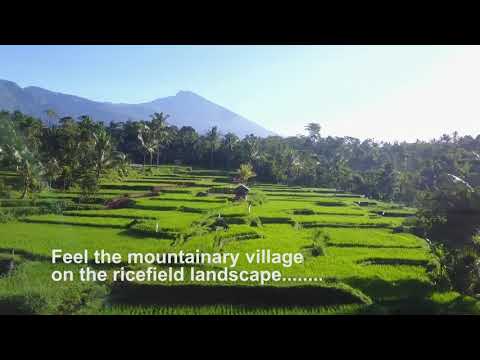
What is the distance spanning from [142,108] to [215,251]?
67010mm

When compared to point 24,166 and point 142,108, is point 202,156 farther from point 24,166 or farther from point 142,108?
point 142,108

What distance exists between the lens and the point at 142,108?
72.6 meters

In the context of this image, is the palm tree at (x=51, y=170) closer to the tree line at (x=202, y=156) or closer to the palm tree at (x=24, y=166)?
the tree line at (x=202, y=156)

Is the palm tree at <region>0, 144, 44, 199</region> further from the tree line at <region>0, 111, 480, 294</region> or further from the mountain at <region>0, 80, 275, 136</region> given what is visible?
the mountain at <region>0, 80, 275, 136</region>

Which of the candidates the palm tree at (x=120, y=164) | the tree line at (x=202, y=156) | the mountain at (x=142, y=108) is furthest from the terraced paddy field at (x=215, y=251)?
the mountain at (x=142, y=108)

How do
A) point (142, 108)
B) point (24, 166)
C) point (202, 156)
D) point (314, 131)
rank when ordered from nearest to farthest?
point (24, 166)
point (202, 156)
point (314, 131)
point (142, 108)

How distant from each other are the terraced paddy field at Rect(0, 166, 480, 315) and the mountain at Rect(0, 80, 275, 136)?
15.0 ft

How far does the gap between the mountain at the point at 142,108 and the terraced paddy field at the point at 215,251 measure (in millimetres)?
4579

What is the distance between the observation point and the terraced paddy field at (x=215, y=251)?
706cm

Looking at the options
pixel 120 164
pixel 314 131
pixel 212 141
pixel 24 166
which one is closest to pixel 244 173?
pixel 120 164
